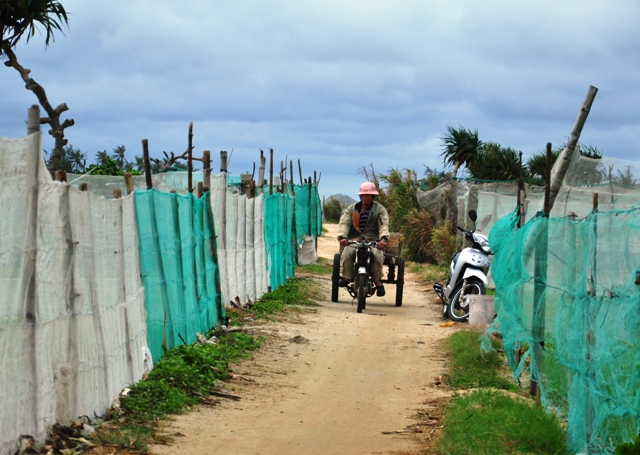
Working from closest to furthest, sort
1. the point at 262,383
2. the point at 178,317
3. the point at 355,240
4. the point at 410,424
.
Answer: the point at 410,424 < the point at 262,383 < the point at 178,317 < the point at 355,240

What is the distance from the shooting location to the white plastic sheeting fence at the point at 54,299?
16.6 feet

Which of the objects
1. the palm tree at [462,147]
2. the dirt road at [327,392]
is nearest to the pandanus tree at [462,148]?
the palm tree at [462,147]

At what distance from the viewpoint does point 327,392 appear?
8273 millimetres

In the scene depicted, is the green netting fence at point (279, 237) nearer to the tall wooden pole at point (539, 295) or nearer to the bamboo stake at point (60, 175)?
the tall wooden pole at point (539, 295)

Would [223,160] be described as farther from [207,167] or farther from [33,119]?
[33,119]

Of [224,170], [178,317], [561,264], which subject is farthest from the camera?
[224,170]

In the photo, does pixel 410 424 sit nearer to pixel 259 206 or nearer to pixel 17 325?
pixel 17 325

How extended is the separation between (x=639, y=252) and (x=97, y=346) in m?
3.88

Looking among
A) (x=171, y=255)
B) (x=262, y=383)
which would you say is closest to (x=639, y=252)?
(x=262, y=383)

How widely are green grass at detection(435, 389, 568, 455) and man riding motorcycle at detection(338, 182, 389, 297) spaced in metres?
7.42

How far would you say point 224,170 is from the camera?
12.7 m

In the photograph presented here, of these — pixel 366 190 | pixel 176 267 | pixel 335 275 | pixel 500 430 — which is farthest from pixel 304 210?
pixel 500 430

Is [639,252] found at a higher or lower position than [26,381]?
higher

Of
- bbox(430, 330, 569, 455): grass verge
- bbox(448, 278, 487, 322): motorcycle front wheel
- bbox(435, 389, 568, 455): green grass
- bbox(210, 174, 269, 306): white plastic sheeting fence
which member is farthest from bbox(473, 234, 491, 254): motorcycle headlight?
bbox(435, 389, 568, 455): green grass
